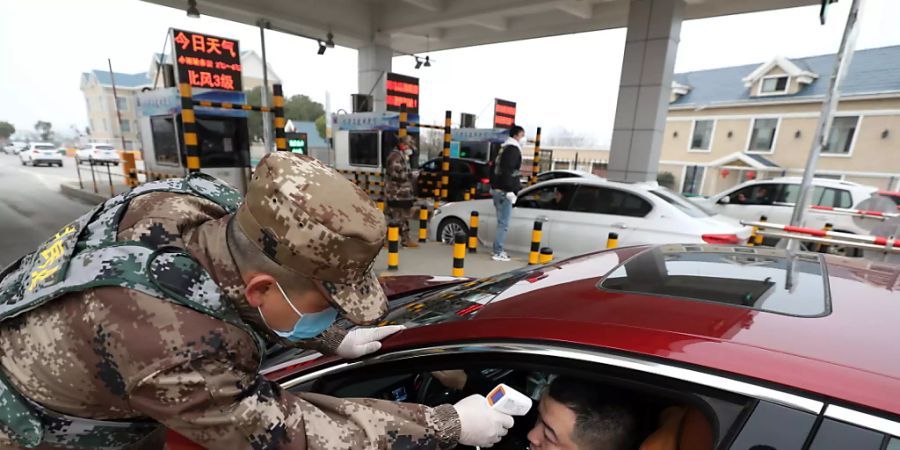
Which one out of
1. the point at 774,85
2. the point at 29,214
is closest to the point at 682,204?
the point at 29,214

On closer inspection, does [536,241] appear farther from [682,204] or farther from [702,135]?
[702,135]

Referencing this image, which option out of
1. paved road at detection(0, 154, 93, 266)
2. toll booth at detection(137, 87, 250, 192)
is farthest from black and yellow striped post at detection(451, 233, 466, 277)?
paved road at detection(0, 154, 93, 266)

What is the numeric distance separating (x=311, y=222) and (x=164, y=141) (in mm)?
9447

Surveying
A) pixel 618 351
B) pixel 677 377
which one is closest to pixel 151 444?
pixel 618 351

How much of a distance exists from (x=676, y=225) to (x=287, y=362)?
455cm

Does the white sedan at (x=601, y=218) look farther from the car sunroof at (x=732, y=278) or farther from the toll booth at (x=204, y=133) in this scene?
the toll booth at (x=204, y=133)

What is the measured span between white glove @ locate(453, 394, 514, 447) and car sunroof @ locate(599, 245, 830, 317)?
1.85 ft

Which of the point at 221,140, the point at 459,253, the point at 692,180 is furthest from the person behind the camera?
the point at 692,180

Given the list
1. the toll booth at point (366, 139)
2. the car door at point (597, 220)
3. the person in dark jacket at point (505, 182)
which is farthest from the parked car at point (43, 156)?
the car door at point (597, 220)

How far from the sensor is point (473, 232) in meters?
6.14

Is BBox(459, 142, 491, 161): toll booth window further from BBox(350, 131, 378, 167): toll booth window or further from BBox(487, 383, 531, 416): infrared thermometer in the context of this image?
BBox(487, 383, 531, 416): infrared thermometer

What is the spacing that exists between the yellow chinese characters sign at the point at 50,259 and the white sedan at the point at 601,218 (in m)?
5.08

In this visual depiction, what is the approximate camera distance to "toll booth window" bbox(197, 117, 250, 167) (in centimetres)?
717

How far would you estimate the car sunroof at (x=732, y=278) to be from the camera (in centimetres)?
121
